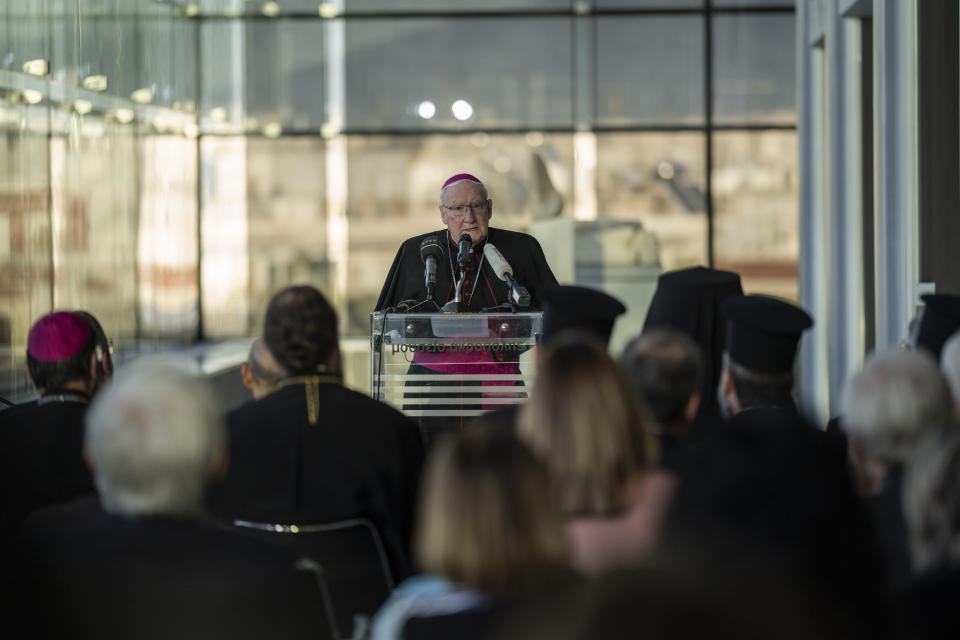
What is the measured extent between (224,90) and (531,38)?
2632 mm

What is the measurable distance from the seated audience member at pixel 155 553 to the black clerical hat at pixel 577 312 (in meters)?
1.54

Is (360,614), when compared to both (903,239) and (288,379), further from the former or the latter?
(903,239)

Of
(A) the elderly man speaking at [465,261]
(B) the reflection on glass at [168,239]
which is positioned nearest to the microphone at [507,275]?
(A) the elderly man speaking at [465,261]

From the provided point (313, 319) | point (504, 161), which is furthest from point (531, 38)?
point (313, 319)

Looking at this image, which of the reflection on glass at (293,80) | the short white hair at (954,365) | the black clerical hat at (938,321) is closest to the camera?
the short white hair at (954,365)

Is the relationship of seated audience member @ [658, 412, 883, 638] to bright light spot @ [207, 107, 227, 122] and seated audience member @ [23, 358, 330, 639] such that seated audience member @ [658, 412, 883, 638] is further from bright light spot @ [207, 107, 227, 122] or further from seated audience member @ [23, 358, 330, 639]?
bright light spot @ [207, 107, 227, 122]

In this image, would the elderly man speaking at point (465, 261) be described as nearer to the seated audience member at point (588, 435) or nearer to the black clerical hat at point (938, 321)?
the black clerical hat at point (938, 321)

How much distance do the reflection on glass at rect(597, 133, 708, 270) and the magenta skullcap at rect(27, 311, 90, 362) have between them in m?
7.24

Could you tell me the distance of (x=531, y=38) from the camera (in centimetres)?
1001

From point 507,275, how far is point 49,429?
145 cm

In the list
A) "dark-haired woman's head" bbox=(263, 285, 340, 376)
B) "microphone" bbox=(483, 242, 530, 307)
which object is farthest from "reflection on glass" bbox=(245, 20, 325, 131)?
"dark-haired woman's head" bbox=(263, 285, 340, 376)

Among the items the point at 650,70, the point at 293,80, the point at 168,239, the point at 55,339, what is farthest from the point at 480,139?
the point at 55,339

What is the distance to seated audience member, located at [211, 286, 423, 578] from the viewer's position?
108 inches

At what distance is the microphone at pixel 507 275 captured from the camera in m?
3.61
